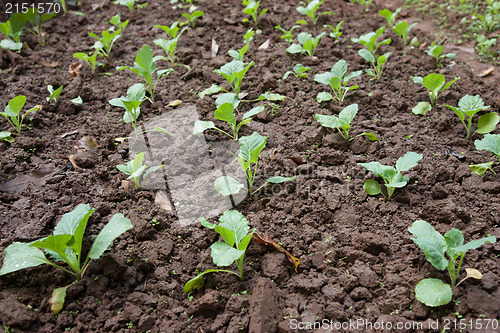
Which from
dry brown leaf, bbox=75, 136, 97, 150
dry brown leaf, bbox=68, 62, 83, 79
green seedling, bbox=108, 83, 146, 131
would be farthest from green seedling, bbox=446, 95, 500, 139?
dry brown leaf, bbox=68, 62, 83, 79

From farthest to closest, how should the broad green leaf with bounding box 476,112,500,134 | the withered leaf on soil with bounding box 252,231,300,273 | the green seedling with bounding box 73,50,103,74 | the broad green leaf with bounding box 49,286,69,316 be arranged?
the green seedling with bounding box 73,50,103,74
the broad green leaf with bounding box 476,112,500,134
the withered leaf on soil with bounding box 252,231,300,273
the broad green leaf with bounding box 49,286,69,316

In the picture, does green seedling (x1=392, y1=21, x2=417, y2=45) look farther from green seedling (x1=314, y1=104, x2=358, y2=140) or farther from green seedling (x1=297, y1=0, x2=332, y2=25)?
green seedling (x1=314, y1=104, x2=358, y2=140)

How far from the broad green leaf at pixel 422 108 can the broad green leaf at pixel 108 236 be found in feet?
7.36

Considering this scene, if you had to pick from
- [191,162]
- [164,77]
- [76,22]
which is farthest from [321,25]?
[76,22]

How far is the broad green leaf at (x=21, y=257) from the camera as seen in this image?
5.57 ft

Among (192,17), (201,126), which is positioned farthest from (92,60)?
(201,126)

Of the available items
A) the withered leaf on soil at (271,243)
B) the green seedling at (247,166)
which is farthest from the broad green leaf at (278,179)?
the withered leaf on soil at (271,243)

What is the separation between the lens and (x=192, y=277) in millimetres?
1874

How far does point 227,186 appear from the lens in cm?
211

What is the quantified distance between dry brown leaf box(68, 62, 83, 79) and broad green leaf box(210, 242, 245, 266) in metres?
2.51

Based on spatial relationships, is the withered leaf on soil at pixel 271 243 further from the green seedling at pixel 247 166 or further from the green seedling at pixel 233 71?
the green seedling at pixel 233 71

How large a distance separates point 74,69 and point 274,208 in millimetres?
2533

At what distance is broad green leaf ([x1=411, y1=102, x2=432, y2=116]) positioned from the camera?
281 cm

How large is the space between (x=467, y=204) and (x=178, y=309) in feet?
5.60
